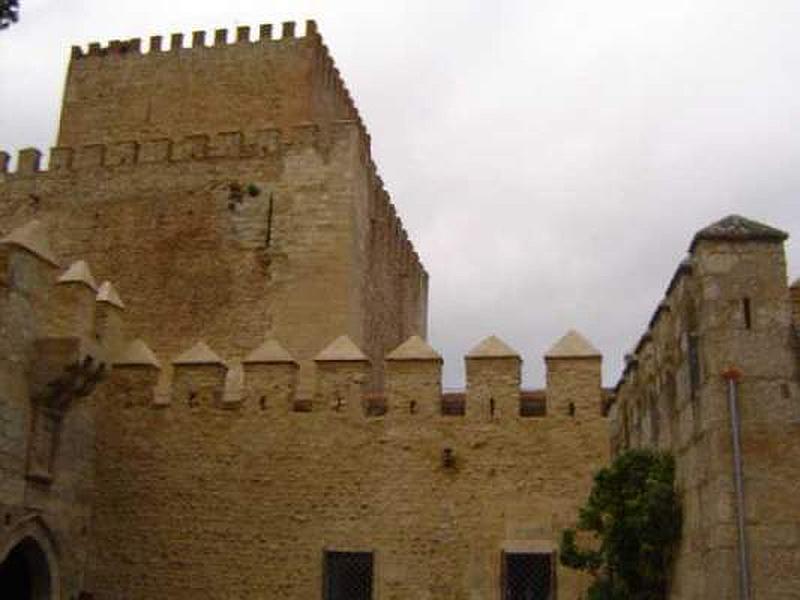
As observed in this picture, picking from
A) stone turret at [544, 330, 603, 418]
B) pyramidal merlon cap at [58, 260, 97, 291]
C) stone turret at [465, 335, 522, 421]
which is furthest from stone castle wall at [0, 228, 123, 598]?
stone turret at [544, 330, 603, 418]

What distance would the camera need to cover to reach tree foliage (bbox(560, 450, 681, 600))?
9195 millimetres

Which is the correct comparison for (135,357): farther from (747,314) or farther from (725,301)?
(747,314)

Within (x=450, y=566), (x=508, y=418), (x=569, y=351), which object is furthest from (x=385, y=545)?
(x=569, y=351)

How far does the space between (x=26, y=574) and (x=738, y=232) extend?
9742 mm

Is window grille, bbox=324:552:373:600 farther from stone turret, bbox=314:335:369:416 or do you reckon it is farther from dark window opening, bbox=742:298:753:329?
dark window opening, bbox=742:298:753:329

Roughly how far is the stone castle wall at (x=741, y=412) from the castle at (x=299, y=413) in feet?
0.09

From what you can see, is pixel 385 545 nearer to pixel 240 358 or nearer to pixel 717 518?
pixel 240 358

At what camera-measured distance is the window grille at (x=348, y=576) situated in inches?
508

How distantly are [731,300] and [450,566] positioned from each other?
633 cm

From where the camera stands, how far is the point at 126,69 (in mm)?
20359

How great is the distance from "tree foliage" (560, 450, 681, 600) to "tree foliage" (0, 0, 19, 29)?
7.81 metres

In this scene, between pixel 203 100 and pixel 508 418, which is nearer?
pixel 508 418

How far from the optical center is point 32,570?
12.7 m

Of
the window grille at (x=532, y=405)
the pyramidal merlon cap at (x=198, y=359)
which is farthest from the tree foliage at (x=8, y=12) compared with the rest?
the window grille at (x=532, y=405)
